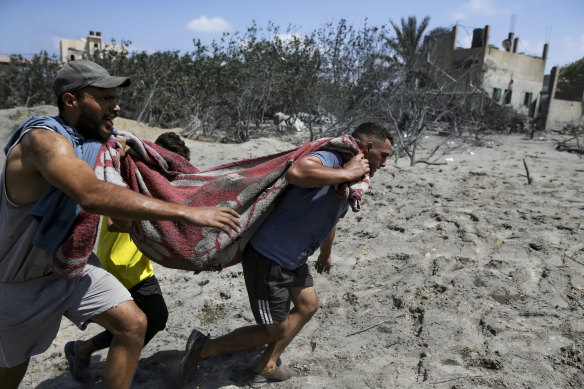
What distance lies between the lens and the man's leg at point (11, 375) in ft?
6.30

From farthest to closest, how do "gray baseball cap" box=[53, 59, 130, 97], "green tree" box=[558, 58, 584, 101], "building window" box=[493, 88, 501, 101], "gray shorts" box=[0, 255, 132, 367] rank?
1. "green tree" box=[558, 58, 584, 101]
2. "building window" box=[493, 88, 501, 101]
3. "gray shorts" box=[0, 255, 132, 367]
4. "gray baseball cap" box=[53, 59, 130, 97]

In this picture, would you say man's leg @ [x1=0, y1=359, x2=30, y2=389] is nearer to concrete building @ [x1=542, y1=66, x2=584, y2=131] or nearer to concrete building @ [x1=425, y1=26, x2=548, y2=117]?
concrete building @ [x1=425, y1=26, x2=548, y2=117]

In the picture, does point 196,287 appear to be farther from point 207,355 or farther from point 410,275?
point 410,275

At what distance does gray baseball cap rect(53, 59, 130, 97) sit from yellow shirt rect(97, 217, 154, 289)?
A: 3.13ft

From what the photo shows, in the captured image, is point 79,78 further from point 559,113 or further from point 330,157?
point 559,113

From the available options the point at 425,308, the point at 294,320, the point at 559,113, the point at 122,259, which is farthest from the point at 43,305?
the point at 559,113

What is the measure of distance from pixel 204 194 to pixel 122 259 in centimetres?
62

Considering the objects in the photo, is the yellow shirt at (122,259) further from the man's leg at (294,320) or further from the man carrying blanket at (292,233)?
the man's leg at (294,320)

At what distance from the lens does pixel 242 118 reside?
628 inches

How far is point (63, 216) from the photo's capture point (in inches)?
69.4

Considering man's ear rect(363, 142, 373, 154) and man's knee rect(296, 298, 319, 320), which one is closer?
man's ear rect(363, 142, 373, 154)

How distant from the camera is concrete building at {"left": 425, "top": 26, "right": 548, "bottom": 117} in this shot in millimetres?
25719

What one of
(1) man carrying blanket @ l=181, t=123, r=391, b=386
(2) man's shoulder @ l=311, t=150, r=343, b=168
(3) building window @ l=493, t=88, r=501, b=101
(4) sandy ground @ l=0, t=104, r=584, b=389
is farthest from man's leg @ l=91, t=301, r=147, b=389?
(3) building window @ l=493, t=88, r=501, b=101

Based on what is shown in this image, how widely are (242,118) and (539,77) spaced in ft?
74.2
